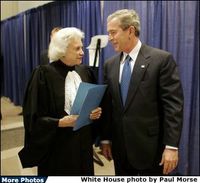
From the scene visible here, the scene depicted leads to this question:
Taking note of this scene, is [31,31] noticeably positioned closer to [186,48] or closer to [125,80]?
[186,48]

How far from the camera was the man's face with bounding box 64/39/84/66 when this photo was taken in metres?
1.26

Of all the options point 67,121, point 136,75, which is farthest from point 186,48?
point 67,121

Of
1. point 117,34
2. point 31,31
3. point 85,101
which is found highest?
point 31,31

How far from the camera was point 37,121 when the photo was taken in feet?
4.01

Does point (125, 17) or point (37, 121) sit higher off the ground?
point (125, 17)

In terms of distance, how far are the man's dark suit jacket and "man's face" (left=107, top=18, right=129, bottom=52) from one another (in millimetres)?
109

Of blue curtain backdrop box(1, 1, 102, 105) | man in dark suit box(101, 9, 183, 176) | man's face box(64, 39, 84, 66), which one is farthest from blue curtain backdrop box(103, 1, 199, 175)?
man's face box(64, 39, 84, 66)

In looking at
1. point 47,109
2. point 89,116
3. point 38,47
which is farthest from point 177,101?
point 38,47

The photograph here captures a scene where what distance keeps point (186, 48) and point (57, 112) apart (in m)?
1.85

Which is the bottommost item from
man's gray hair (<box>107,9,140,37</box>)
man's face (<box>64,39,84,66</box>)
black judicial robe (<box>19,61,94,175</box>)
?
black judicial robe (<box>19,61,94,175</box>)

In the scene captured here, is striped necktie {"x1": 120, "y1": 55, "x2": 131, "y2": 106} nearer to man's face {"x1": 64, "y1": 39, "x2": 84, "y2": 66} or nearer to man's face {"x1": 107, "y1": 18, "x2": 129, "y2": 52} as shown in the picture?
man's face {"x1": 107, "y1": 18, "x2": 129, "y2": 52}

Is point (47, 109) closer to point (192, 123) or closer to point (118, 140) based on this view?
point (118, 140)

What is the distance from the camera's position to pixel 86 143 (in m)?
1.42

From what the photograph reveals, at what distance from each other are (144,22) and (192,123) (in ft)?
3.75
